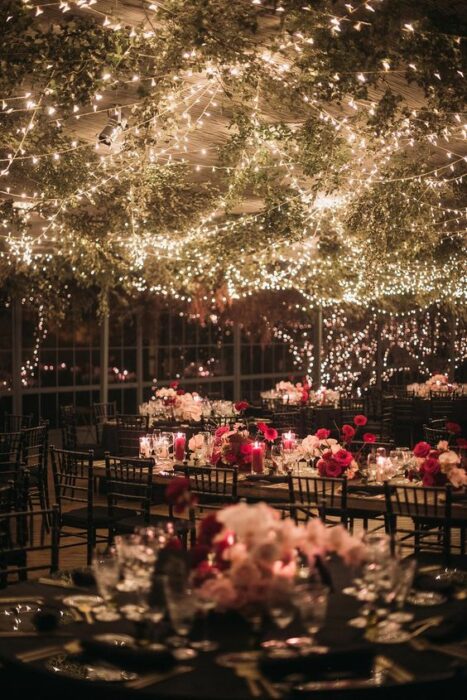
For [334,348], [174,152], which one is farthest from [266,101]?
[334,348]

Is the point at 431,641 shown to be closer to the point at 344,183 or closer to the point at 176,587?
the point at 176,587

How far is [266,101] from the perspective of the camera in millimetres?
8203

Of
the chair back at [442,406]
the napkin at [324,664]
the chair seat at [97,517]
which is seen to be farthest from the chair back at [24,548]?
the chair back at [442,406]

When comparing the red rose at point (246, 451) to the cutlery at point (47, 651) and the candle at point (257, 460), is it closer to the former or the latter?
the candle at point (257, 460)

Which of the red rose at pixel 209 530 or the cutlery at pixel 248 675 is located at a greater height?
the red rose at pixel 209 530

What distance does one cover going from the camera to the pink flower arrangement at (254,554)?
301cm

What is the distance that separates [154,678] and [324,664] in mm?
464

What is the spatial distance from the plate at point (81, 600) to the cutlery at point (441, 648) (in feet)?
3.46

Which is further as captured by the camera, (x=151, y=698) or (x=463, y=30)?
(x=463, y=30)

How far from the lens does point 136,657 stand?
301cm

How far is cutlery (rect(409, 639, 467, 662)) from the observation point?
10.4 feet

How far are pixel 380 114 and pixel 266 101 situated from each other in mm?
1035

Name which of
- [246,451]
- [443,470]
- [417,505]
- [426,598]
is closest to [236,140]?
[246,451]

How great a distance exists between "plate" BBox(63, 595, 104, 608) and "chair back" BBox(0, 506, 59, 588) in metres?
0.73
